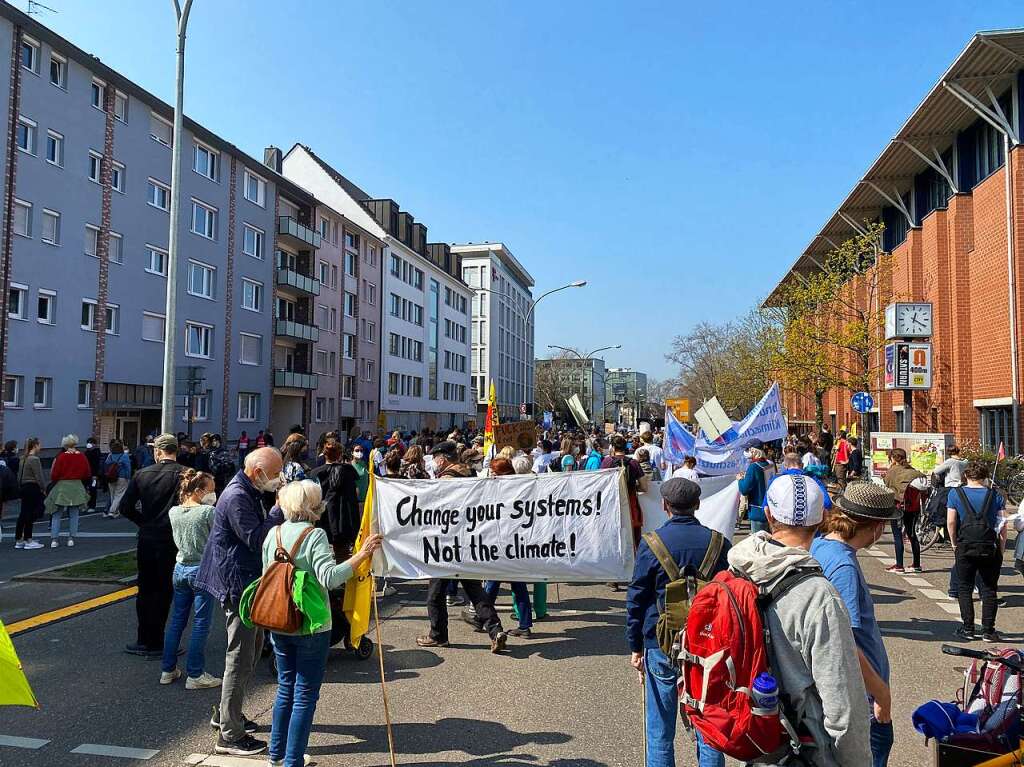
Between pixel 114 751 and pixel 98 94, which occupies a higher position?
pixel 98 94

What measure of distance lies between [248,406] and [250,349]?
9.44 feet

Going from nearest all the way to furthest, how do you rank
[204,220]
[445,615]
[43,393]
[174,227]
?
[445,615] → [174,227] → [43,393] → [204,220]

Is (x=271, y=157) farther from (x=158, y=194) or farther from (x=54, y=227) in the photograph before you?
(x=54, y=227)

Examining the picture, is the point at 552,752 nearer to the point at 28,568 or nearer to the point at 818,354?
the point at 28,568

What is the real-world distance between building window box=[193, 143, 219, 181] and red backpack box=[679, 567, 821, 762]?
3504 cm

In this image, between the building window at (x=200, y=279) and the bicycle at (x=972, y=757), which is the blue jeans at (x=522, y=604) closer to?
the bicycle at (x=972, y=757)

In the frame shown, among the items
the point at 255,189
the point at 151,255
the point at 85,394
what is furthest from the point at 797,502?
the point at 255,189

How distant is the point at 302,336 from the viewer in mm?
41812

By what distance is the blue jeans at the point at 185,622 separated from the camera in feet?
19.2

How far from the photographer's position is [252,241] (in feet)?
125

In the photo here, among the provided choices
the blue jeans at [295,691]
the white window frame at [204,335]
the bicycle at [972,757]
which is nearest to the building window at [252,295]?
the white window frame at [204,335]

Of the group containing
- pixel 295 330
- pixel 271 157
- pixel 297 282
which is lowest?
pixel 295 330

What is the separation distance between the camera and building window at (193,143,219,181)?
3322cm

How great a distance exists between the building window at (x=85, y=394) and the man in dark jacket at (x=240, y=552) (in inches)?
967
